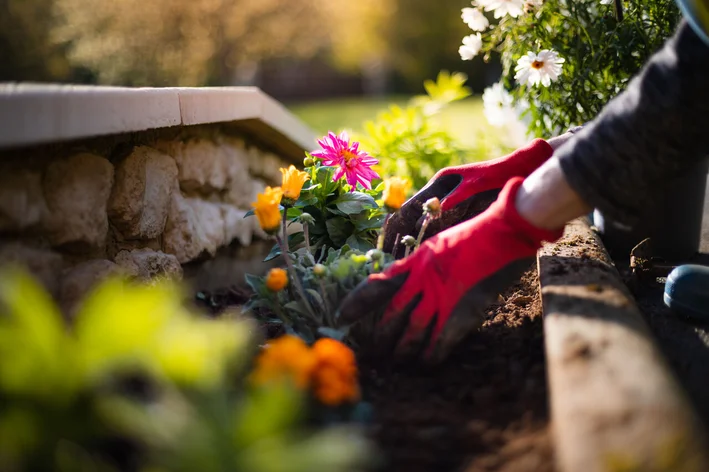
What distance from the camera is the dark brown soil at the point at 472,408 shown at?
42.8 inches

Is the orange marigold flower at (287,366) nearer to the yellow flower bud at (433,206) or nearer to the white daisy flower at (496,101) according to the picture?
the yellow flower bud at (433,206)

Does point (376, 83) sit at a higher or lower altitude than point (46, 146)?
higher

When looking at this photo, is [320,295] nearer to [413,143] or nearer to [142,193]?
[142,193]

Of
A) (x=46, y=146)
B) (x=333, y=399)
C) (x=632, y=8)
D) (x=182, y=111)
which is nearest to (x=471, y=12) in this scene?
(x=632, y=8)

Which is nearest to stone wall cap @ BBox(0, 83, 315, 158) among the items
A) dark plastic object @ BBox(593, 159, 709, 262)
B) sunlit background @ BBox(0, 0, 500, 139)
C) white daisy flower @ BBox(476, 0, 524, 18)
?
white daisy flower @ BBox(476, 0, 524, 18)

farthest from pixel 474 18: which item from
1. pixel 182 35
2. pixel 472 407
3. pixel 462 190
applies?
pixel 182 35

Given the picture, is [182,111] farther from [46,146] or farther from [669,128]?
[669,128]

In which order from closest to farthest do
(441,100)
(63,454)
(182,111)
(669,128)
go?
(63,454)
(669,128)
(182,111)
(441,100)

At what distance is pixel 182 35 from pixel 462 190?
868cm

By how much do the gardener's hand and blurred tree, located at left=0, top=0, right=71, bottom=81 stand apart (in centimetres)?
335

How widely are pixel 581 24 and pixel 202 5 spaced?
330 inches

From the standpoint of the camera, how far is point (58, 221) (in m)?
1.40

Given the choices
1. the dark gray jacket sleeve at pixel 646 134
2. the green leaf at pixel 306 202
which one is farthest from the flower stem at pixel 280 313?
the dark gray jacket sleeve at pixel 646 134

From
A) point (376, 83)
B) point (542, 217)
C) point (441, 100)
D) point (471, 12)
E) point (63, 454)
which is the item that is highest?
point (376, 83)
